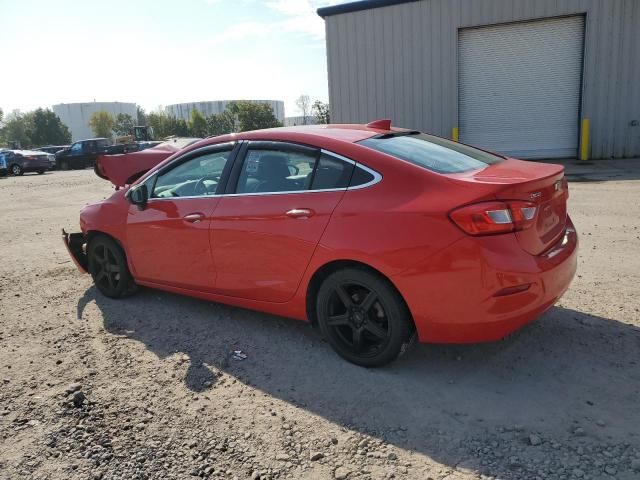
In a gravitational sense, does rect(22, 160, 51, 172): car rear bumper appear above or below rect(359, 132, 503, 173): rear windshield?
below

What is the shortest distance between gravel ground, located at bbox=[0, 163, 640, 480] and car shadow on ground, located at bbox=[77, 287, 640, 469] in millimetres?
12

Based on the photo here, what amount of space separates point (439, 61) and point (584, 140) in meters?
5.23

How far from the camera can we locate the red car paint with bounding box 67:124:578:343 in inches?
114

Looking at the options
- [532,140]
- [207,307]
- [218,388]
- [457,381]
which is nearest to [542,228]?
[457,381]

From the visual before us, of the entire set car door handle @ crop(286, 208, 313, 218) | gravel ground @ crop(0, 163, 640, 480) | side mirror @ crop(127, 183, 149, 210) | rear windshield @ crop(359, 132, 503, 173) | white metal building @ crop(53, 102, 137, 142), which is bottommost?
gravel ground @ crop(0, 163, 640, 480)

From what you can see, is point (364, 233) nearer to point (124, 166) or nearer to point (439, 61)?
point (124, 166)

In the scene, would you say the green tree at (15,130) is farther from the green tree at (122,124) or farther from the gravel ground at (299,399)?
the gravel ground at (299,399)

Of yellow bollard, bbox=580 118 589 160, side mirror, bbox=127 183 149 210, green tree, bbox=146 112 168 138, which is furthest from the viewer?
green tree, bbox=146 112 168 138

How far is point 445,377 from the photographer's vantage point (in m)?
3.32

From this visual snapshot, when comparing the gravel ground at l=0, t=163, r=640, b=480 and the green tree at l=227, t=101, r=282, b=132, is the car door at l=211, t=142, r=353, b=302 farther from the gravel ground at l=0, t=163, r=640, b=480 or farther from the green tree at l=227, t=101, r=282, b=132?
the green tree at l=227, t=101, r=282, b=132

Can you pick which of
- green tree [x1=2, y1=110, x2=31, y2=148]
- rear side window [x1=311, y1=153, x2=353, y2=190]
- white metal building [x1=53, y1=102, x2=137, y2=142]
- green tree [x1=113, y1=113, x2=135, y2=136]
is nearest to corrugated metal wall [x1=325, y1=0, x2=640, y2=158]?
rear side window [x1=311, y1=153, x2=353, y2=190]

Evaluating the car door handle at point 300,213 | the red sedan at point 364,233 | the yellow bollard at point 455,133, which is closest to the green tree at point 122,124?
the yellow bollard at point 455,133

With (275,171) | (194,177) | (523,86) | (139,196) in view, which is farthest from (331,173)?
(523,86)

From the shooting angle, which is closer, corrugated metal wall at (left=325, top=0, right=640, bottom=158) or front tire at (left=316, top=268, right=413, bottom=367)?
front tire at (left=316, top=268, right=413, bottom=367)
